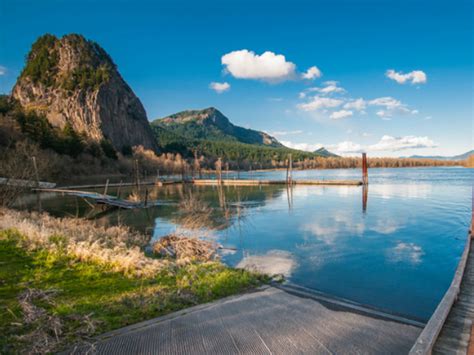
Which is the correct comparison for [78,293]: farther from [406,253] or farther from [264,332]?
[406,253]

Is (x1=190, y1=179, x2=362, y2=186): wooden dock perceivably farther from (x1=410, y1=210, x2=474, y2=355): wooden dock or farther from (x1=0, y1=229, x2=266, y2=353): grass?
(x1=410, y1=210, x2=474, y2=355): wooden dock

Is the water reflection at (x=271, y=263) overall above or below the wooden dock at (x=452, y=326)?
below

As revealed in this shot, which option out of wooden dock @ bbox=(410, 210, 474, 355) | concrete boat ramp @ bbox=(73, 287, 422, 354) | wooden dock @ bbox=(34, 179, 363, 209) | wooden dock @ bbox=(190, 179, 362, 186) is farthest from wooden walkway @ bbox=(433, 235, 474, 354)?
wooden dock @ bbox=(190, 179, 362, 186)

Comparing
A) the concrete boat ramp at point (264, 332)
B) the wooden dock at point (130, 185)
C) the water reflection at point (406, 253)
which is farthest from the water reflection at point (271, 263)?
the wooden dock at point (130, 185)

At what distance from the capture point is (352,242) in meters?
14.4

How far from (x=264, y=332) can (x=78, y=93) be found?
113 meters

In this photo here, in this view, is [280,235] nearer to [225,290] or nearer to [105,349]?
[225,290]

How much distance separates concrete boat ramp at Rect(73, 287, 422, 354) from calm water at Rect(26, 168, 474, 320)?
81.0 inches

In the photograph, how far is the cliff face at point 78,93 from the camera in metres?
99.9

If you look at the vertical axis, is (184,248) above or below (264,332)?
below

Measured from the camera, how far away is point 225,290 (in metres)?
7.22

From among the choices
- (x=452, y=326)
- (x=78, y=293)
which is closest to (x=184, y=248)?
(x=78, y=293)

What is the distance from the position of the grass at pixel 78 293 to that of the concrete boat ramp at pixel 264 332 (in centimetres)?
48

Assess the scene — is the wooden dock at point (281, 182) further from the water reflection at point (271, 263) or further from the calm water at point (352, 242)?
the water reflection at point (271, 263)
